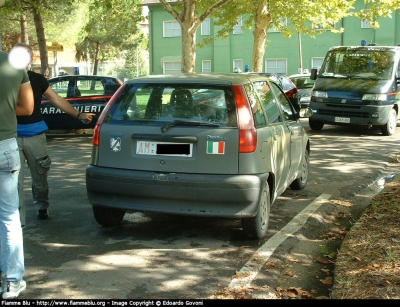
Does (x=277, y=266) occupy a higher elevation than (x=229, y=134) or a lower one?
lower

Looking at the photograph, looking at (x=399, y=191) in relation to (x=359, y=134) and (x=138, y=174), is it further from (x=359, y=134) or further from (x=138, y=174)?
(x=359, y=134)

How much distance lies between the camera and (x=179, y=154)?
5.94 meters

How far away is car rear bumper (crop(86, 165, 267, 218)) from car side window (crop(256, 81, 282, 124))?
93cm

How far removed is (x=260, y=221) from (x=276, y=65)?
38.4 m

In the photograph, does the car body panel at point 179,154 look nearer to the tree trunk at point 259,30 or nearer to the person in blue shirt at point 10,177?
the person in blue shirt at point 10,177

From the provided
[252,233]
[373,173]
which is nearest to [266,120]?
[252,233]

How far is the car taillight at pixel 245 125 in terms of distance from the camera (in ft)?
19.3

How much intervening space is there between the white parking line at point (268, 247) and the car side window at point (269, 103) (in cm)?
115

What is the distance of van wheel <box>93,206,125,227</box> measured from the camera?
21.4ft

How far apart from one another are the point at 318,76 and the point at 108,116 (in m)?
11.5

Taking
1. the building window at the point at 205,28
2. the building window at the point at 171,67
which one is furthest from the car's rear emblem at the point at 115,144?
the building window at the point at 171,67

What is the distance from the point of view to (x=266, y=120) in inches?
257

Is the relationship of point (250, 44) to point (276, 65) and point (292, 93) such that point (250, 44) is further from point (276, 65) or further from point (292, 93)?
point (292, 93)

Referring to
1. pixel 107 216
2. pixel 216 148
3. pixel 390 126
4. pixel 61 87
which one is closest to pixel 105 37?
pixel 61 87
